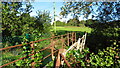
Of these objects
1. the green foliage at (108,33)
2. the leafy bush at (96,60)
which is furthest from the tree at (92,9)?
the leafy bush at (96,60)

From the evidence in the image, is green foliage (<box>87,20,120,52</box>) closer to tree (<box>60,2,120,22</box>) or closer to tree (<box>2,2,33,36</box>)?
tree (<box>60,2,120,22</box>)

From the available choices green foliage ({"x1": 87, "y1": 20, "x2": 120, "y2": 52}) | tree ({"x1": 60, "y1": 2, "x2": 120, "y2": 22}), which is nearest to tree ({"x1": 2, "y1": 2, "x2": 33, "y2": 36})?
tree ({"x1": 60, "y1": 2, "x2": 120, "y2": 22})

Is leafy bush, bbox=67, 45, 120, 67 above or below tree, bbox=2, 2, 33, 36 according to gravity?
below

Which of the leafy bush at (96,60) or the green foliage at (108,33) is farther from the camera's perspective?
the green foliage at (108,33)

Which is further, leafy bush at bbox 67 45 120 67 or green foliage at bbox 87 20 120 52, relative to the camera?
green foliage at bbox 87 20 120 52

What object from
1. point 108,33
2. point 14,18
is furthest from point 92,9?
point 14,18

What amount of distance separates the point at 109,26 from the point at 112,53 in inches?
79.5

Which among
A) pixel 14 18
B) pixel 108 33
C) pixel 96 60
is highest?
pixel 14 18

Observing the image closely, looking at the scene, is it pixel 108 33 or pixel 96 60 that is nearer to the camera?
pixel 96 60

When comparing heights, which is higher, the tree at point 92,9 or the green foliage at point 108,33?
the tree at point 92,9

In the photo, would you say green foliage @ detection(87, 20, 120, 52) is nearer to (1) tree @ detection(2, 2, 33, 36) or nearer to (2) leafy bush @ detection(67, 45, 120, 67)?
(2) leafy bush @ detection(67, 45, 120, 67)

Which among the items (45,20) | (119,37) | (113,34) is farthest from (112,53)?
(45,20)

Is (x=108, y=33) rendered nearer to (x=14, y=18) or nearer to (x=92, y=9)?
(x=92, y=9)

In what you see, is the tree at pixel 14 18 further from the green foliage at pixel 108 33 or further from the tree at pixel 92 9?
the green foliage at pixel 108 33
